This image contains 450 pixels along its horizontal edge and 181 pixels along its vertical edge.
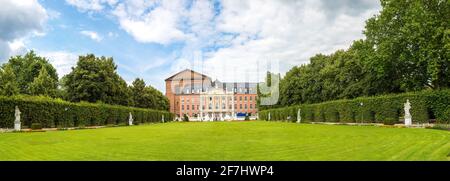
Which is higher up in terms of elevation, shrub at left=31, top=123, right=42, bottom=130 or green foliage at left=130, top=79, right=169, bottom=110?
green foliage at left=130, top=79, right=169, bottom=110

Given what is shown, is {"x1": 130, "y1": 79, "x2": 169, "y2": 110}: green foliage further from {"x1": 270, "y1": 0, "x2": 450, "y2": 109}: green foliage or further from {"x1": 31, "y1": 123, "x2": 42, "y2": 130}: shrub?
{"x1": 270, "y1": 0, "x2": 450, "y2": 109}: green foliage

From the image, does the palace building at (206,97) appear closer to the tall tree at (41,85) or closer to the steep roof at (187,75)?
the steep roof at (187,75)

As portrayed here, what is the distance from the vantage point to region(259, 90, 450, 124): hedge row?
30.7 m

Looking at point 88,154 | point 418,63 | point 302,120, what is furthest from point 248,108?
point 88,154

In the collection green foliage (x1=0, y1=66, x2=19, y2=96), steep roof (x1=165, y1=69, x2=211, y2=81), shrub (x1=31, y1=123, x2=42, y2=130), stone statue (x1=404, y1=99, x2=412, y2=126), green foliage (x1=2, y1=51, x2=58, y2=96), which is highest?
steep roof (x1=165, y1=69, x2=211, y2=81)

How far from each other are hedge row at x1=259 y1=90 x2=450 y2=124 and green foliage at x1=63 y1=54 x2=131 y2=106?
100ft

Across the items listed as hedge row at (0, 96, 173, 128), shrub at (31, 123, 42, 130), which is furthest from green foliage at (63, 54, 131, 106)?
shrub at (31, 123, 42, 130)

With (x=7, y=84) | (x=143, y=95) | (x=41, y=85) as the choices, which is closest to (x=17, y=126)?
(x=7, y=84)

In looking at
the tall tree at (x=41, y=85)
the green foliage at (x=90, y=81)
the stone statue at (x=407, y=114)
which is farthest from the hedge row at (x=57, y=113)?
the stone statue at (x=407, y=114)

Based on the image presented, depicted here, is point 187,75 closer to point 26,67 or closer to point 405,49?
point 26,67

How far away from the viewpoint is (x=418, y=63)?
3262 centimetres

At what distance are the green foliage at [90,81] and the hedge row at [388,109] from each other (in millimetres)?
30621
